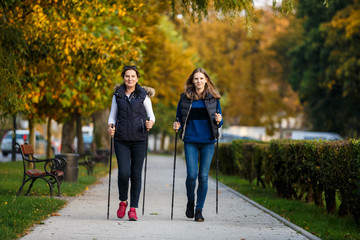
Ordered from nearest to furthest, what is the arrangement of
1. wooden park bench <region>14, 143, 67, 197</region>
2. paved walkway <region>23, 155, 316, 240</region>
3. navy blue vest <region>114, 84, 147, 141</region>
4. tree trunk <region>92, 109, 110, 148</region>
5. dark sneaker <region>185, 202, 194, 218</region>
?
paved walkway <region>23, 155, 316, 240</region> < navy blue vest <region>114, 84, 147, 141</region> < dark sneaker <region>185, 202, 194, 218</region> < wooden park bench <region>14, 143, 67, 197</region> < tree trunk <region>92, 109, 110, 148</region>

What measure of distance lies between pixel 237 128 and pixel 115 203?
4608 cm

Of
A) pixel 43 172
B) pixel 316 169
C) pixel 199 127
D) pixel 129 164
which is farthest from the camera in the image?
pixel 43 172

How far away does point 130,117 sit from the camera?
350 inches

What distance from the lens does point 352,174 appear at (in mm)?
8617

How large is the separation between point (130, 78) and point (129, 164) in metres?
1.16

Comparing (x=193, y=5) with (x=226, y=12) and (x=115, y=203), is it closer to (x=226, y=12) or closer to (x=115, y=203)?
(x=226, y=12)

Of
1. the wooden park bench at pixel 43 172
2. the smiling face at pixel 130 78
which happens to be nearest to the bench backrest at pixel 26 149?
the wooden park bench at pixel 43 172

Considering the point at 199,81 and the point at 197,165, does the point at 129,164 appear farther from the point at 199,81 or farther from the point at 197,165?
the point at 199,81

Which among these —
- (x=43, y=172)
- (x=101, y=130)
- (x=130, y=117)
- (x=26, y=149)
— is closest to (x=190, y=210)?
(x=130, y=117)

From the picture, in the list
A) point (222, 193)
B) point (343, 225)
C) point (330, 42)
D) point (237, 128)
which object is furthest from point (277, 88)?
point (343, 225)

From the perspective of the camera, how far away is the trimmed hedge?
29.1ft

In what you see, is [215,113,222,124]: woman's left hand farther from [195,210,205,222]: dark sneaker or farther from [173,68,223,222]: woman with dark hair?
[195,210,205,222]: dark sneaker

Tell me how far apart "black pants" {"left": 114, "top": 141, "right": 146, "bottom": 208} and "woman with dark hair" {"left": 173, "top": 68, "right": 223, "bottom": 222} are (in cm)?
62

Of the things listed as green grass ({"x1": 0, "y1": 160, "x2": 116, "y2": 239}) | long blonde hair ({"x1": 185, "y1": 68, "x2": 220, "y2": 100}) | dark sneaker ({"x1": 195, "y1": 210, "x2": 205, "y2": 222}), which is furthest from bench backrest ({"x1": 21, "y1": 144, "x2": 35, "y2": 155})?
dark sneaker ({"x1": 195, "y1": 210, "x2": 205, "y2": 222})
